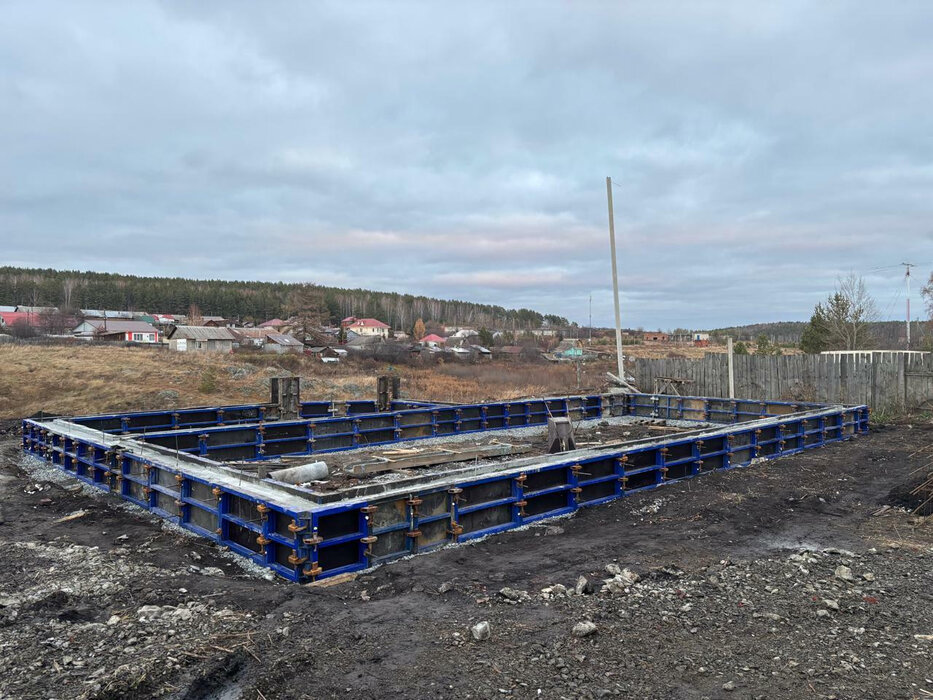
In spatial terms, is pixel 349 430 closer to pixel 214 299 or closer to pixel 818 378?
pixel 818 378

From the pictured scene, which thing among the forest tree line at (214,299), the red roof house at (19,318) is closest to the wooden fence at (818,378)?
the forest tree line at (214,299)

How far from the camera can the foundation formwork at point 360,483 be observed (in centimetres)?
575

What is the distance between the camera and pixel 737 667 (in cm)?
383

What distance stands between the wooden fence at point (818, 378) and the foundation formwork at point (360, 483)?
8.79ft

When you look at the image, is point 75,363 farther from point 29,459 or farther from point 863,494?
point 863,494

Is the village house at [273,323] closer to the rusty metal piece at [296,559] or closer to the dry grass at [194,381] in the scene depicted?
the dry grass at [194,381]

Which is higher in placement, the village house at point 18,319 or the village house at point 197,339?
the village house at point 18,319

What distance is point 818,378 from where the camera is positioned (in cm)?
1892

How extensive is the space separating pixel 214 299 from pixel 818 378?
117m

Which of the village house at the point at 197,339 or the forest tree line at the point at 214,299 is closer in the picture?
the village house at the point at 197,339

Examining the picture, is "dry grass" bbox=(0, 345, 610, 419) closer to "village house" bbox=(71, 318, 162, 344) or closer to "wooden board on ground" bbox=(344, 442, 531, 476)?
"wooden board on ground" bbox=(344, 442, 531, 476)

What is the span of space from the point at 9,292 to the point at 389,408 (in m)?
126

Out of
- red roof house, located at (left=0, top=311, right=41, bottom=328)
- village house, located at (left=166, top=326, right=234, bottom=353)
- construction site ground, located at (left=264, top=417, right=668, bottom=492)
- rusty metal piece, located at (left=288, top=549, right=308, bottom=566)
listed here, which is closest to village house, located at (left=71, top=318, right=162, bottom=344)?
red roof house, located at (left=0, top=311, right=41, bottom=328)

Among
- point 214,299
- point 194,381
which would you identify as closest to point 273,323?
point 214,299
